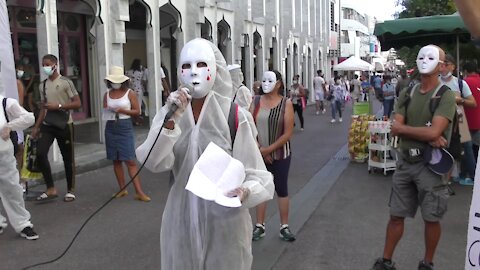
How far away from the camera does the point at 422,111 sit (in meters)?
4.10

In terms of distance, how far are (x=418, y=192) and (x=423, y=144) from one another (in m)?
0.38

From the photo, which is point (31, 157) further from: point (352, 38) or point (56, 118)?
point (352, 38)

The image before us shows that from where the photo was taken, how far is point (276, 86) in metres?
5.54

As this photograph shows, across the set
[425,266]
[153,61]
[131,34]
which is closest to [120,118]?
[425,266]

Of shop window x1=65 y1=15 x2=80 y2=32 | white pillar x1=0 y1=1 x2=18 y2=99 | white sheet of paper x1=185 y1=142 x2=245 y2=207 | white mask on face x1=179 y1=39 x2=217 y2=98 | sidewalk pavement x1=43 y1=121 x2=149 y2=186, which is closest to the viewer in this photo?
white sheet of paper x1=185 y1=142 x2=245 y2=207

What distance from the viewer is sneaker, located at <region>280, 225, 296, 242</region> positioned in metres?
5.40

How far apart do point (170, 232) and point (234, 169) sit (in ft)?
1.68

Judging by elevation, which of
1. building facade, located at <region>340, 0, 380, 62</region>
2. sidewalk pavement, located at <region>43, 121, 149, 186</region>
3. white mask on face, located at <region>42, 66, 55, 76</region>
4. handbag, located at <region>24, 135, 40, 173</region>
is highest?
building facade, located at <region>340, 0, 380, 62</region>

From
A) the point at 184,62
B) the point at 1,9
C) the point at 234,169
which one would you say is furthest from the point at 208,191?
the point at 1,9

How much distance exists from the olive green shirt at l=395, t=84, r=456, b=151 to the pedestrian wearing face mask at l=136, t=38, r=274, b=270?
1.82 m

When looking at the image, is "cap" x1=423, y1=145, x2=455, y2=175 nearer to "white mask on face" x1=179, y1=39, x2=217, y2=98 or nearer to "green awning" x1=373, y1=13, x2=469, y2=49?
"white mask on face" x1=179, y1=39, x2=217, y2=98

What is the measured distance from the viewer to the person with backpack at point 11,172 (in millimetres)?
5359

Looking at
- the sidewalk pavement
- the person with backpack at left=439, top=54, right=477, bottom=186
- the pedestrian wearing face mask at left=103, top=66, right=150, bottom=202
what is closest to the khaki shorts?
the person with backpack at left=439, top=54, right=477, bottom=186

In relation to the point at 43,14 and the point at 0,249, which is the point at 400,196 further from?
the point at 43,14
